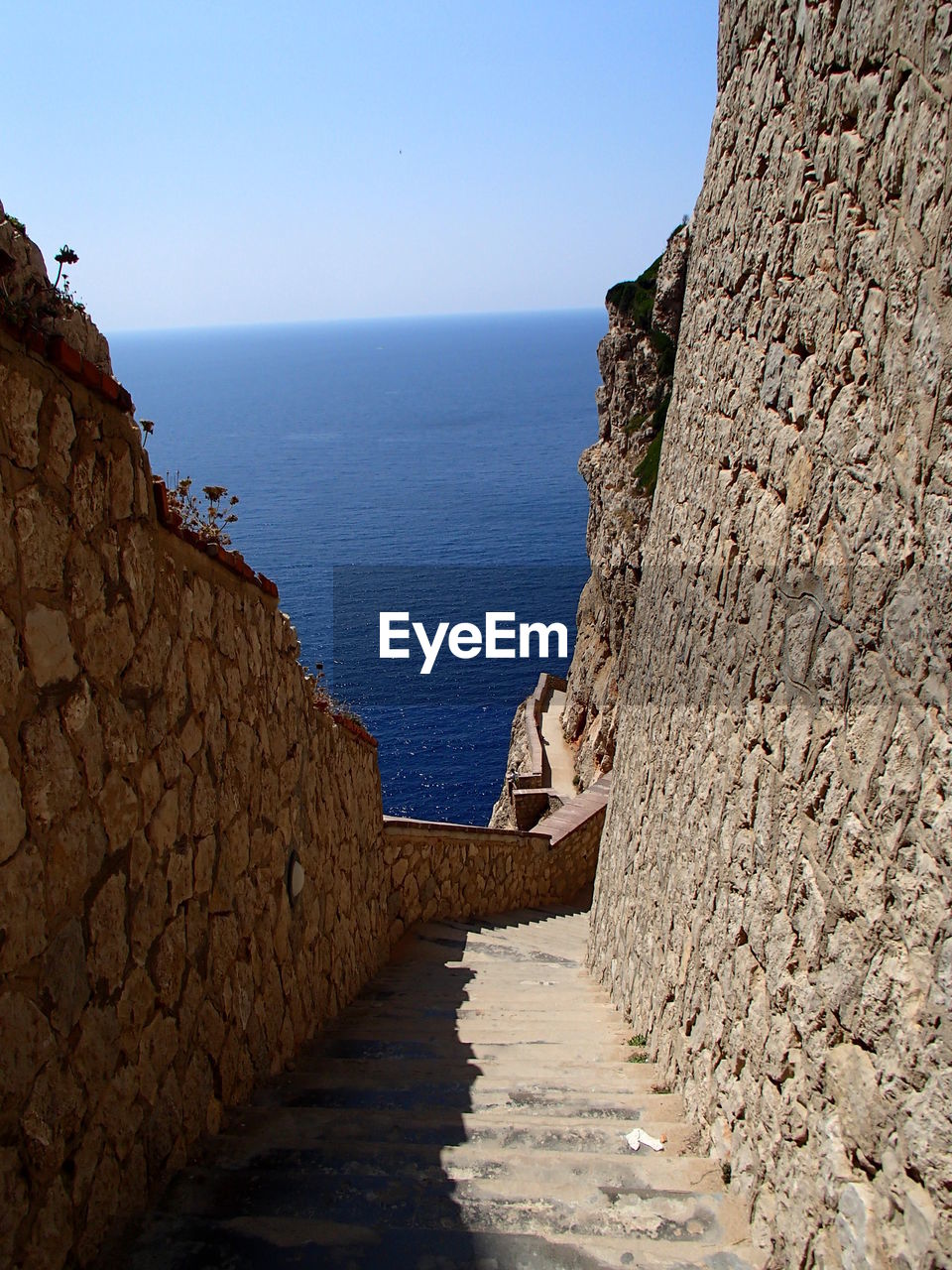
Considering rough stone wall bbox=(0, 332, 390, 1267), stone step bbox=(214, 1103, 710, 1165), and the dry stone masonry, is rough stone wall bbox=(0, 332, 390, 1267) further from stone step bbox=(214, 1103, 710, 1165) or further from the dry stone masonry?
stone step bbox=(214, 1103, 710, 1165)

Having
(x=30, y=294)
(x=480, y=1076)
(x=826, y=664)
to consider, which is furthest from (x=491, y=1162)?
(x=30, y=294)

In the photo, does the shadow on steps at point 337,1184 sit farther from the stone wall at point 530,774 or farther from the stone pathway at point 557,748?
the stone pathway at point 557,748

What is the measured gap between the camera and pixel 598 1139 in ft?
14.0

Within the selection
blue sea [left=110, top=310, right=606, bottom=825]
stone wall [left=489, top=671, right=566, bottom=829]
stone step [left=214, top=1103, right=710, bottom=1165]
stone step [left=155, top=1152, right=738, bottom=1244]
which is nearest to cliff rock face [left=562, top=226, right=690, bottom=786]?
stone wall [left=489, top=671, right=566, bottom=829]

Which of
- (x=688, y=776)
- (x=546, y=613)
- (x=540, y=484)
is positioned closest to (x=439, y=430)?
(x=540, y=484)

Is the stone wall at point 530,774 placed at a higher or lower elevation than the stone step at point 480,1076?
lower

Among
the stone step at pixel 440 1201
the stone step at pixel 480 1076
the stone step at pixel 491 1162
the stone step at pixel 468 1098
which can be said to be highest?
the stone step at pixel 440 1201

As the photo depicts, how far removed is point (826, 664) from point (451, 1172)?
2338 mm

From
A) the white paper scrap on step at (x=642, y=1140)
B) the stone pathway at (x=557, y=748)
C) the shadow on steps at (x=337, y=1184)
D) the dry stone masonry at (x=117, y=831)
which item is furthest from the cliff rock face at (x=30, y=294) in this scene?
the stone pathway at (x=557, y=748)

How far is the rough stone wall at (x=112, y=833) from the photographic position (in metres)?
2.75

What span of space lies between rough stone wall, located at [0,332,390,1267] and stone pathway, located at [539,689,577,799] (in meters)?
18.2

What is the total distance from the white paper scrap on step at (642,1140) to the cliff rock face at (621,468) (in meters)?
18.3

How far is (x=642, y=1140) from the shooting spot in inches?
167
